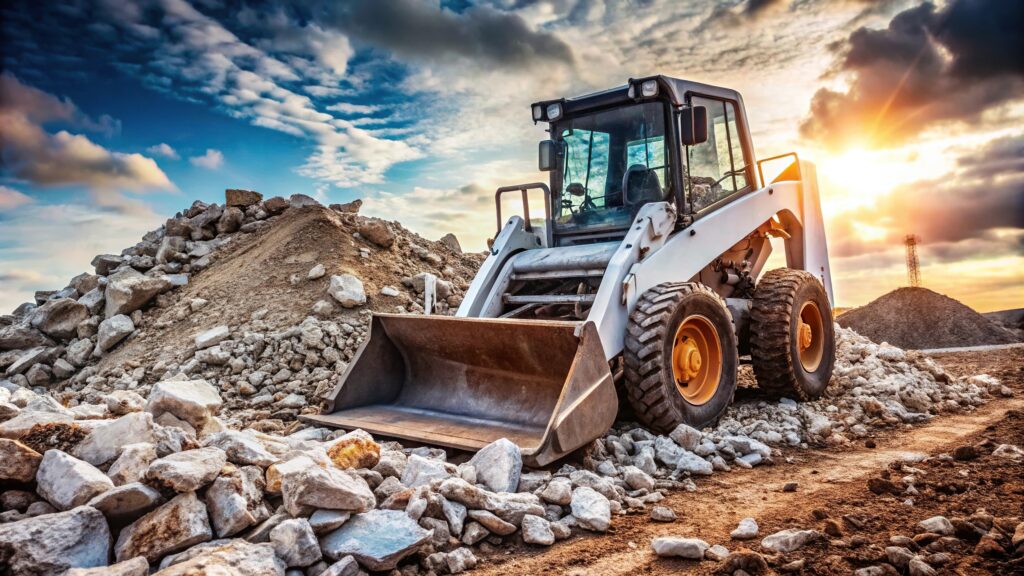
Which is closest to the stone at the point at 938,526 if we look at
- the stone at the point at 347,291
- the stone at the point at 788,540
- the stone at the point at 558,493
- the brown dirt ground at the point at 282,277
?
the stone at the point at 788,540

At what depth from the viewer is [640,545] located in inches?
129

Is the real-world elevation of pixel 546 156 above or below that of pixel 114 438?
above

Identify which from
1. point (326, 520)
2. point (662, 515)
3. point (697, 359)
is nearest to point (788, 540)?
point (662, 515)

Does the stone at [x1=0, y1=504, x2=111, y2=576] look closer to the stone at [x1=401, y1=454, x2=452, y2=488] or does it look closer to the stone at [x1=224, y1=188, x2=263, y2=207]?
the stone at [x1=401, y1=454, x2=452, y2=488]

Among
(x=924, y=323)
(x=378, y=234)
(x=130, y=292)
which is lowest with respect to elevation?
(x=924, y=323)

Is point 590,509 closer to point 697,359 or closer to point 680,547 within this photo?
point 680,547

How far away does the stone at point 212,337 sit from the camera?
8.49 metres

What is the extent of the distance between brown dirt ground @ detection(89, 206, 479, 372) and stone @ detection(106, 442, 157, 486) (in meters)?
5.27

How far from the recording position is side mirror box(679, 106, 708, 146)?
18.2 feet

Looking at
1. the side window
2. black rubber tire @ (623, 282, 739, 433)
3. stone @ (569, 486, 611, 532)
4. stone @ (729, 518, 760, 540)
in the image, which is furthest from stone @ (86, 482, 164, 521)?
the side window

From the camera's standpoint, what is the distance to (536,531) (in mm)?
3316

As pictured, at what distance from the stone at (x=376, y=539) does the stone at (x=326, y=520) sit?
3 cm

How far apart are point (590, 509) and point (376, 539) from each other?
1.10 metres

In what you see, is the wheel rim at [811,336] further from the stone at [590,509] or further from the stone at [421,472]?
the stone at [421,472]
